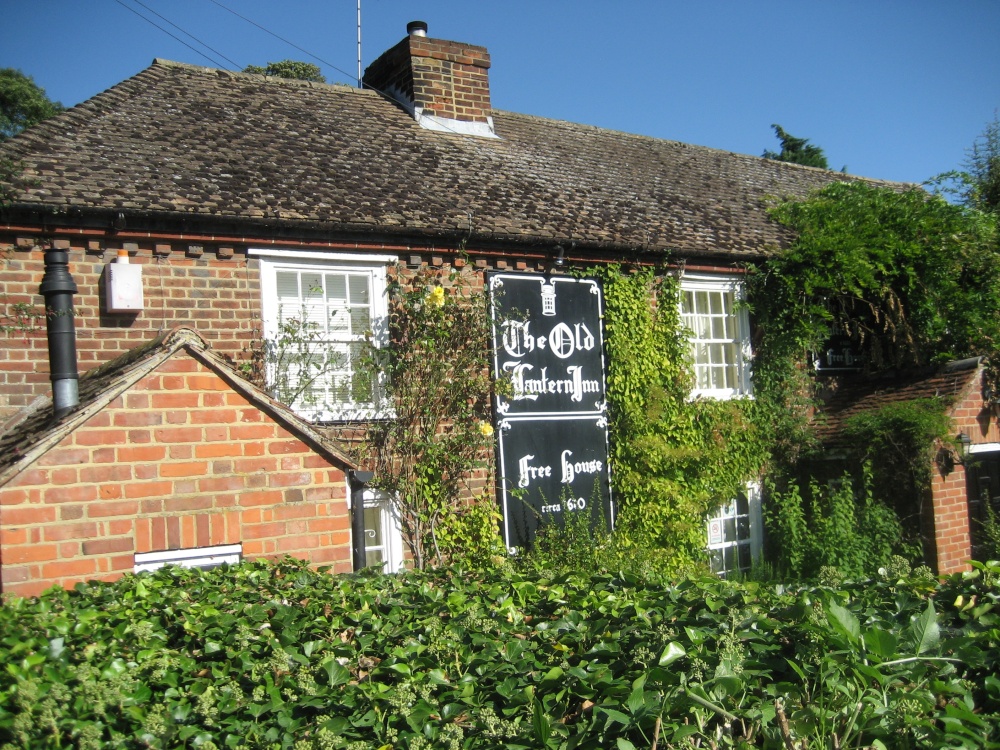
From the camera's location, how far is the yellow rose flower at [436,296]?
9.87 meters

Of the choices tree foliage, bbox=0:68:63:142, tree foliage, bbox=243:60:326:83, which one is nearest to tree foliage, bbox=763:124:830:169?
tree foliage, bbox=243:60:326:83

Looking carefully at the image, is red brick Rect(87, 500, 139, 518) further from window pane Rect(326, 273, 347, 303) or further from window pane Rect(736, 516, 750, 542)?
window pane Rect(736, 516, 750, 542)

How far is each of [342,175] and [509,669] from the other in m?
8.08

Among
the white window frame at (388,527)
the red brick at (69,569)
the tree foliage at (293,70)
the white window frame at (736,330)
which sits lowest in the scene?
the white window frame at (388,527)

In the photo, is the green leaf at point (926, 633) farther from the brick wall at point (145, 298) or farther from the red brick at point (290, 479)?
the brick wall at point (145, 298)

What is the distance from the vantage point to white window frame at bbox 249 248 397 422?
9.25 m

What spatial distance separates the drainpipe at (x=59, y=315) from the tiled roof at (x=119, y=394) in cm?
72

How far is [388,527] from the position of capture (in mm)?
9805

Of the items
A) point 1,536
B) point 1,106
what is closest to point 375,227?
point 1,536

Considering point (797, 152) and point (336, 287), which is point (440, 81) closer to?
point (336, 287)

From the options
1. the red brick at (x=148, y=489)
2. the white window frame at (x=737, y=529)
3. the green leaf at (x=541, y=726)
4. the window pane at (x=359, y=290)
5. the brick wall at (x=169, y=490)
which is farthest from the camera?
the white window frame at (x=737, y=529)

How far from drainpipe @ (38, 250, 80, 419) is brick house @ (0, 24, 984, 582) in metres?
0.15

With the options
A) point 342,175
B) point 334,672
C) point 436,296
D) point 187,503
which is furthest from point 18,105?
point 334,672

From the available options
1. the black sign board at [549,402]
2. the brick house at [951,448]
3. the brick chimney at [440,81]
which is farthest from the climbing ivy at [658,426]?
the brick chimney at [440,81]
